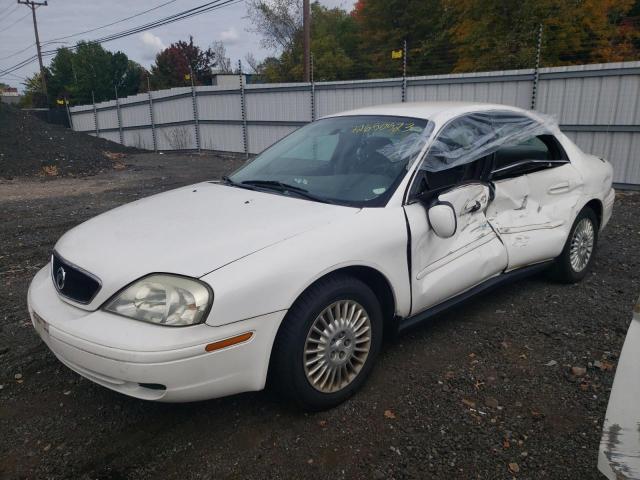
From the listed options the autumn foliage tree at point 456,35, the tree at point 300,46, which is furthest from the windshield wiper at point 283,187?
the tree at point 300,46

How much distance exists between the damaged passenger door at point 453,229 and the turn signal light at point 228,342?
1110 mm

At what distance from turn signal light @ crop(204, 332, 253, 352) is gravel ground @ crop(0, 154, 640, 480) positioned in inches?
22.7

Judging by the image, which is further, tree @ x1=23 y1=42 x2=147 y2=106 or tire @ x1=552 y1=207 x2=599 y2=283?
tree @ x1=23 y1=42 x2=147 y2=106

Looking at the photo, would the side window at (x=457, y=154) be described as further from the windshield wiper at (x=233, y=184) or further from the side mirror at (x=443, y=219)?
the windshield wiper at (x=233, y=184)

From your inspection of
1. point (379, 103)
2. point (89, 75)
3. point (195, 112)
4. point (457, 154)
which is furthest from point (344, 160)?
point (89, 75)

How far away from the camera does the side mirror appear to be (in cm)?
287

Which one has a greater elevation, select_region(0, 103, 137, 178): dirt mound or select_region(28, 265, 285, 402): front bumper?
select_region(28, 265, 285, 402): front bumper

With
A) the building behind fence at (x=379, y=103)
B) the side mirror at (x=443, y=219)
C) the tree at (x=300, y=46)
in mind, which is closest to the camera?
the side mirror at (x=443, y=219)

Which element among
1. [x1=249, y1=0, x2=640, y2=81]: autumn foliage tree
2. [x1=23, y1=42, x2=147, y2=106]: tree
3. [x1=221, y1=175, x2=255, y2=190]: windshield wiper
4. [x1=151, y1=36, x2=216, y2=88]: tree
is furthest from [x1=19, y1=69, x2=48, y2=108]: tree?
[x1=221, y1=175, x2=255, y2=190]: windshield wiper

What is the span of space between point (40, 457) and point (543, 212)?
142 inches

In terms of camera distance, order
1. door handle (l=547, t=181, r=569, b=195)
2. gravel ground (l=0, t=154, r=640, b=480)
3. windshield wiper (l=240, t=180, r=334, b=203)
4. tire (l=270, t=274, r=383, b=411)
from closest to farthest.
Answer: gravel ground (l=0, t=154, r=640, b=480) < tire (l=270, t=274, r=383, b=411) < windshield wiper (l=240, t=180, r=334, b=203) < door handle (l=547, t=181, r=569, b=195)

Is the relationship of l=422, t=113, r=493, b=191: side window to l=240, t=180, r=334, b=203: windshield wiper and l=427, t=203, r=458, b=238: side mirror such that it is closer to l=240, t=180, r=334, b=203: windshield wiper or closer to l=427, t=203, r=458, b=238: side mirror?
l=427, t=203, r=458, b=238: side mirror

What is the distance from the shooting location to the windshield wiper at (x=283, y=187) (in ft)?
9.81

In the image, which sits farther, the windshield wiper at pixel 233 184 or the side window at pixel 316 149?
the side window at pixel 316 149
